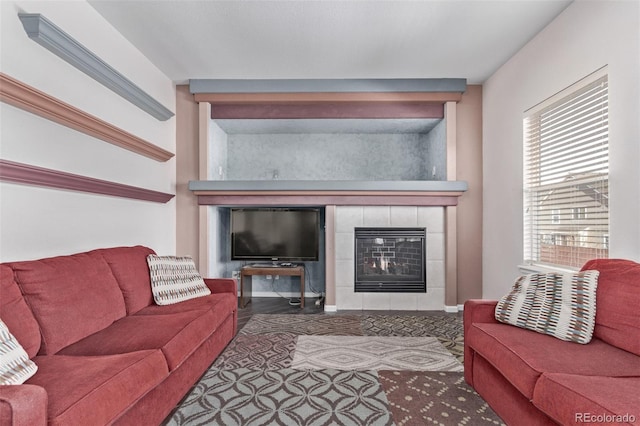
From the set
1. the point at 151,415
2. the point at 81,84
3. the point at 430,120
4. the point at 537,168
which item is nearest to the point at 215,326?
the point at 151,415

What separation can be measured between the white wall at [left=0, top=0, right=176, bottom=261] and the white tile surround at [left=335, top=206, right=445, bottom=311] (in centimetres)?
215

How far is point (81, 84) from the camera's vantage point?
2.51m

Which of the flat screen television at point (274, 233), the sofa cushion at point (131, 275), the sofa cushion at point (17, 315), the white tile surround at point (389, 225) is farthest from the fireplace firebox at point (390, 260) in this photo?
the sofa cushion at point (17, 315)

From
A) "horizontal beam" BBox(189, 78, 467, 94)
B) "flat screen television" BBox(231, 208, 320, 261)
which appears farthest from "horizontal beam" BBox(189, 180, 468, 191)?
"horizontal beam" BBox(189, 78, 467, 94)

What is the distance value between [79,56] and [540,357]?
11.2 ft

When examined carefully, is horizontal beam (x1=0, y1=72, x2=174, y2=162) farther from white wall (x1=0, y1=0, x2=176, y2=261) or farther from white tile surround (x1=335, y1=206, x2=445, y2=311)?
white tile surround (x1=335, y1=206, x2=445, y2=311)

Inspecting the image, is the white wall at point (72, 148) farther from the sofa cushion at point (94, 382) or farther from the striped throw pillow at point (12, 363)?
the sofa cushion at point (94, 382)

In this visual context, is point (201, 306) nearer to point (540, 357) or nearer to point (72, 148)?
point (72, 148)

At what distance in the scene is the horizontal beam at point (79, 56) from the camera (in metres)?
2.04

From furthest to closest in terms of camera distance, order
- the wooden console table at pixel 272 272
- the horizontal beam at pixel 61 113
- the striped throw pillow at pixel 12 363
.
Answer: the wooden console table at pixel 272 272
the horizontal beam at pixel 61 113
the striped throw pillow at pixel 12 363

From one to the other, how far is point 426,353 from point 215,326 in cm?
168

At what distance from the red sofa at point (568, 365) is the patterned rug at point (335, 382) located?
238mm

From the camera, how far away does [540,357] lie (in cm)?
152

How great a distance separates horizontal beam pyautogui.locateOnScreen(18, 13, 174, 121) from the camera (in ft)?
6.71
